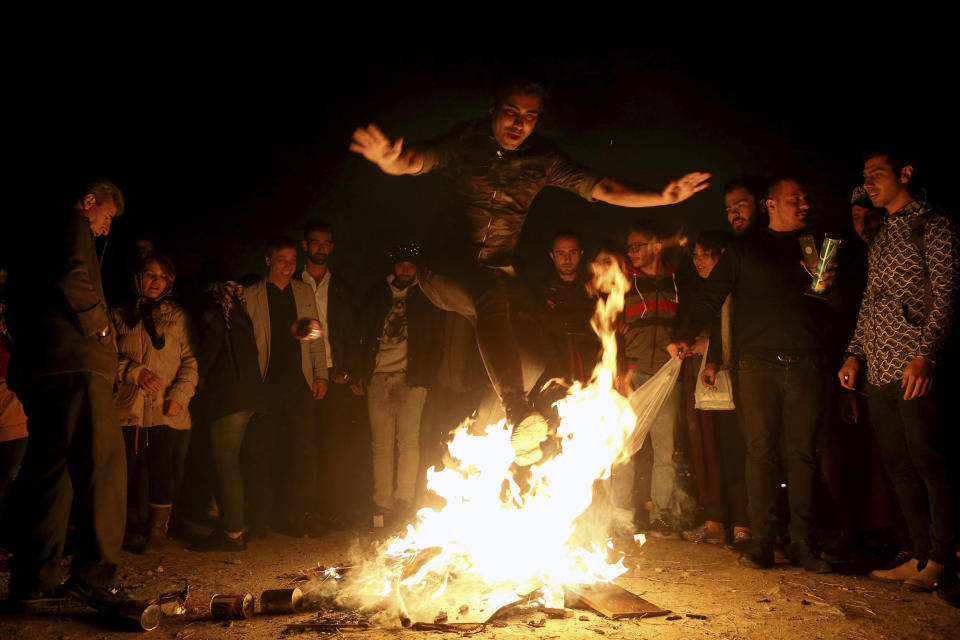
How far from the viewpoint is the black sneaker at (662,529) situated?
223 inches

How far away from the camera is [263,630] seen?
3367 millimetres

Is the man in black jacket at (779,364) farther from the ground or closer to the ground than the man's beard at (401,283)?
closer to the ground

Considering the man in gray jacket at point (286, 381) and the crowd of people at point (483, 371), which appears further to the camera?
the man in gray jacket at point (286, 381)

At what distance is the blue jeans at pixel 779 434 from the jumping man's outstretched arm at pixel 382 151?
2.74 metres

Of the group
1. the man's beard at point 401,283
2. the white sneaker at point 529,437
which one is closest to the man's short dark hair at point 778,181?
the white sneaker at point 529,437

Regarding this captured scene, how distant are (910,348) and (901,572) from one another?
1.39 metres

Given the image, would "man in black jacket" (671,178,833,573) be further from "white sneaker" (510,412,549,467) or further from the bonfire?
"white sneaker" (510,412,549,467)

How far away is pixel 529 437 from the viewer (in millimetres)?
4129

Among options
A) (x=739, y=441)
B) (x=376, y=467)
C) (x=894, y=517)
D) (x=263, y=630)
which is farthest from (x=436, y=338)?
(x=894, y=517)

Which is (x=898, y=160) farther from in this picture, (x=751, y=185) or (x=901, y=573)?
(x=901, y=573)

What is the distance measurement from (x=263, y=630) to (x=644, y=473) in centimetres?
379

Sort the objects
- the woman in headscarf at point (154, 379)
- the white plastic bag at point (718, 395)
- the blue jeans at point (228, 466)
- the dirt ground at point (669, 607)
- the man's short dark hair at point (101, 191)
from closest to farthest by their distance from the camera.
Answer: the dirt ground at point (669, 607)
the man's short dark hair at point (101, 191)
the woman in headscarf at point (154, 379)
the blue jeans at point (228, 466)
the white plastic bag at point (718, 395)

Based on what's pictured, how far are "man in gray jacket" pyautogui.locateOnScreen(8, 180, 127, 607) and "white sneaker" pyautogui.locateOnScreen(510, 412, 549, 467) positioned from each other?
227 cm

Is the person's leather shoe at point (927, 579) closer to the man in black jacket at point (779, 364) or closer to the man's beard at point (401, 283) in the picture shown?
the man in black jacket at point (779, 364)
